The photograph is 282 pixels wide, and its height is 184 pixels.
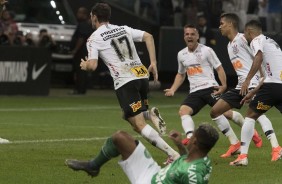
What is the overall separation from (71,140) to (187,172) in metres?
8.49

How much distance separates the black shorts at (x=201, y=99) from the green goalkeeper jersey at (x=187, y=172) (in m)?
7.23

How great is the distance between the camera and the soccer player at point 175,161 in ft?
33.4

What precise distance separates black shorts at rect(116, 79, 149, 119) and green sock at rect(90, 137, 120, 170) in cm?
294

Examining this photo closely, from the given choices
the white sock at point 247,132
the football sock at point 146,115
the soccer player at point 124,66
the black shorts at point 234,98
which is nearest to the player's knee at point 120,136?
the soccer player at point 124,66

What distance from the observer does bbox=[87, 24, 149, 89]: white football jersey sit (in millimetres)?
14844

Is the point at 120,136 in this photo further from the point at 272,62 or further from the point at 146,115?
the point at 272,62

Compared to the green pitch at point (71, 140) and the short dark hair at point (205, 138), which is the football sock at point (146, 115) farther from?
the short dark hair at point (205, 138)

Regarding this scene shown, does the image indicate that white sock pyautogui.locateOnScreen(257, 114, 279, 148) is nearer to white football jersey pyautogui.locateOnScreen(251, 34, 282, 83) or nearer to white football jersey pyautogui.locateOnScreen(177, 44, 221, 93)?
white football jersey pyautogui.locateOnScreen(251, 34, 282, 83)

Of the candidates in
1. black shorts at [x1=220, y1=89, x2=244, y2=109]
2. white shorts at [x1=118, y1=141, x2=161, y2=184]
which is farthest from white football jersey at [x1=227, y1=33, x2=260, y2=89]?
white shorts at [x1=118, y1=141, x2=161, y2=184]

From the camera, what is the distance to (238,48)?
17.0 metres

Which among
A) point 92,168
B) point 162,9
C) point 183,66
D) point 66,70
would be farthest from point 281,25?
point 92,168

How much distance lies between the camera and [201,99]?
17.7 meters

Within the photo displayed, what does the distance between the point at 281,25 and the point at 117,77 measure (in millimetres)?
20050

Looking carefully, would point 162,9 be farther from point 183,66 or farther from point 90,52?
point 90,52
